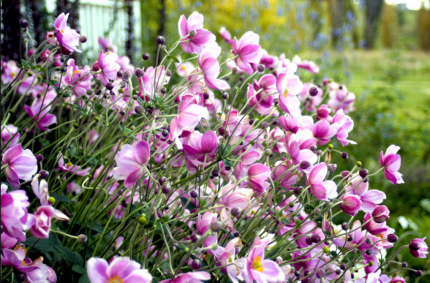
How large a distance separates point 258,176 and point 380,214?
30 centimetres

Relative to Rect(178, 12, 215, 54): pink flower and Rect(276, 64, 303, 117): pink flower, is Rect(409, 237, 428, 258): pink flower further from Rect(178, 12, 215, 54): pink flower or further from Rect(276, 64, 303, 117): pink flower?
Rect(178, 12, 215, 54): pink flower

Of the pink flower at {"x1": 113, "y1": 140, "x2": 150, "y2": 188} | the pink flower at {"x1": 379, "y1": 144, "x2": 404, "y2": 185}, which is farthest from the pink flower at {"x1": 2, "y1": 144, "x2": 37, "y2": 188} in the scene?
the pink flower at {"x1": 379, "y1": 144, "x2": 404, "y2": 185}

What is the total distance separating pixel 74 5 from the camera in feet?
6.33

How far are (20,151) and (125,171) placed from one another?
20 centimetres

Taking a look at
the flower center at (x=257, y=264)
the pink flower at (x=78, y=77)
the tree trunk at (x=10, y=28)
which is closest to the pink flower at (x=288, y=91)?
the flower center at (x=257, y=264)

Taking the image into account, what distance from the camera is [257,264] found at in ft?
2.15

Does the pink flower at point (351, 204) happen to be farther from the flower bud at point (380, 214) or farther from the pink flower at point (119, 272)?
the pink flower at point (119, 272)

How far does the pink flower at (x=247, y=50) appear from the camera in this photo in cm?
87

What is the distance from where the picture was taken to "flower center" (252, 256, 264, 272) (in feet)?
2.15

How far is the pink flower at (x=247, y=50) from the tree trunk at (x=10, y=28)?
4.68ft

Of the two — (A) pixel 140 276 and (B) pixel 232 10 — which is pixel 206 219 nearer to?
(A) pixel 140 276

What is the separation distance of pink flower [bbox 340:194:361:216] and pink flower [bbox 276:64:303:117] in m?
0.20

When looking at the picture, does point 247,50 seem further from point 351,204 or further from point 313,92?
point 351,204

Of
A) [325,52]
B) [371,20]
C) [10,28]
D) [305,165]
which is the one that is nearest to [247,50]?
[305,165]
